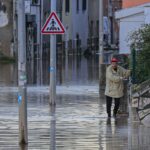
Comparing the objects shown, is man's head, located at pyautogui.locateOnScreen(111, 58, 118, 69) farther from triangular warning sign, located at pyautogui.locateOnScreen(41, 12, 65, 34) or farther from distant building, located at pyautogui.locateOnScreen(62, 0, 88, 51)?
distant building, located at pyautogui.locateOnScreen(62, 0, 88, 51)

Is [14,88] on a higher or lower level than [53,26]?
lower

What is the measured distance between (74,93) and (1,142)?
13.5 metres

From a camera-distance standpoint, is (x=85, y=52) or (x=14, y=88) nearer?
(x=14, y=88)

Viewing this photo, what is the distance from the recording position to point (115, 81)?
1938cm

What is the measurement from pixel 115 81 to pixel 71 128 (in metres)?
2.95

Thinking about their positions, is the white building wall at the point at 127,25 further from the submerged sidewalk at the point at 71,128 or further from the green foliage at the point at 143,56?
the green foliage at the point at 143,56

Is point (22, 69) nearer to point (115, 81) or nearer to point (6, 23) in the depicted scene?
point (115, 81)

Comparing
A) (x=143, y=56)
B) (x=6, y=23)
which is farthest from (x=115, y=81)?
(x=6, y=23)

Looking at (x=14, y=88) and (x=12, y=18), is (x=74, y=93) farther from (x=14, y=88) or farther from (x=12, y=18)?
(x=12, y=18)

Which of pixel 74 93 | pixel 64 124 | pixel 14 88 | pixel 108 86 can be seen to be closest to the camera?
pixel 64 124

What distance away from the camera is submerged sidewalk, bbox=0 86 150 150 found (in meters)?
14.0

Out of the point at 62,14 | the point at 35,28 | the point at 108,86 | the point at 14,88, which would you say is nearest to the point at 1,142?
the point at 108,86

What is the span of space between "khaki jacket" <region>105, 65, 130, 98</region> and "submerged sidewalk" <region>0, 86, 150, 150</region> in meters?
0.66

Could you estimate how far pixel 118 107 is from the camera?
19688 millimetres
